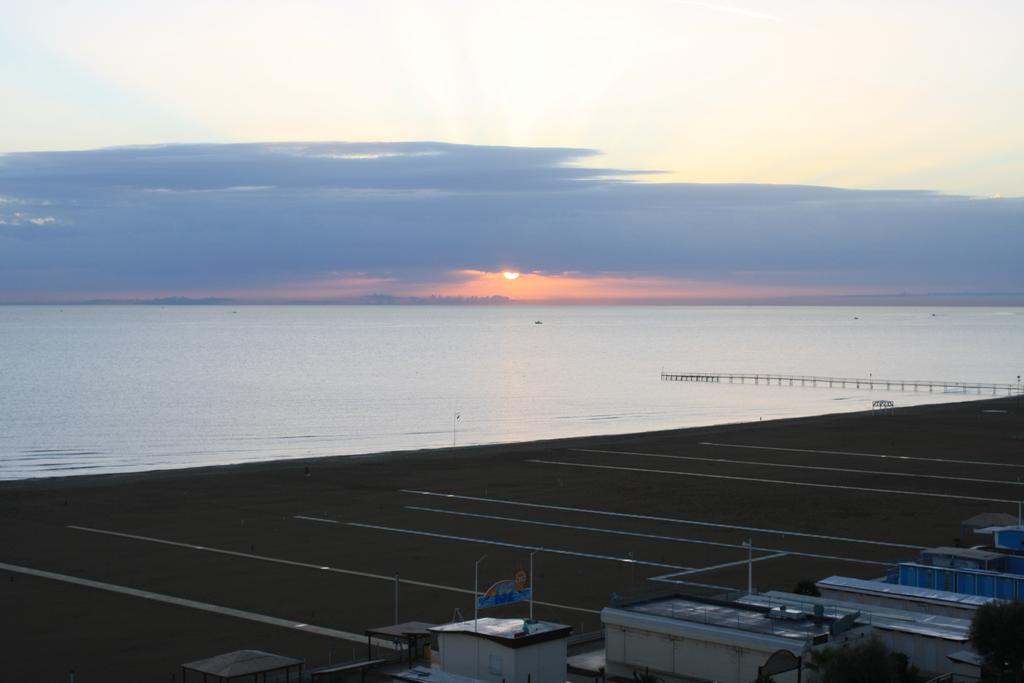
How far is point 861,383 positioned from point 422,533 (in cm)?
12404

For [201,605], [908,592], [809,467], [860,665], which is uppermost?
[809,467]

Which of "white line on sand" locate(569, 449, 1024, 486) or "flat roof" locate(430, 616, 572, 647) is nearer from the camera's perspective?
"flat roof" locate(430, 616, 572, 647)

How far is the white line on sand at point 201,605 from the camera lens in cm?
3397

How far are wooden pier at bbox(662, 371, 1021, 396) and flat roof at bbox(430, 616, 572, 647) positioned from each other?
403 feet

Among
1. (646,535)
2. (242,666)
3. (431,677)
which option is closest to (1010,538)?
(646,535)

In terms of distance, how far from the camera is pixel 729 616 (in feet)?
91.0

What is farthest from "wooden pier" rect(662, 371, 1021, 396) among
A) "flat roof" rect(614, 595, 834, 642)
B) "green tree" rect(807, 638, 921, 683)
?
"green tree" rect(807, 638, 921, 683)

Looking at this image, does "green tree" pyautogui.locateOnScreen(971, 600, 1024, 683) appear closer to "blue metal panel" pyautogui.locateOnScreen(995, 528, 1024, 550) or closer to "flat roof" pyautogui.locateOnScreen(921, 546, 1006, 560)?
"flat roof" pyautogui.locateOnScreen(921, 546, 1006, 560)

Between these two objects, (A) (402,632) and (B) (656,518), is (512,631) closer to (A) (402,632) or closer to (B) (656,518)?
(A) (402,632)

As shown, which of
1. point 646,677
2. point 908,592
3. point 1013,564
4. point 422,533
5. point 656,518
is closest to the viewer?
point 646,677

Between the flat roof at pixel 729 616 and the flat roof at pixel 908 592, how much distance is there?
161 inches

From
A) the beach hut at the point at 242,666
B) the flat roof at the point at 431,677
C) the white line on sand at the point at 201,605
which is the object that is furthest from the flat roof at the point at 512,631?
the white line on sand at the point at 201,605

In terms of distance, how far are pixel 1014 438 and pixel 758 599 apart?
61.1m

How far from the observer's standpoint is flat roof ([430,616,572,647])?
25578 millimetres
